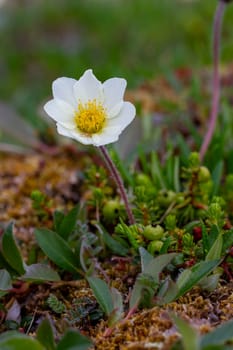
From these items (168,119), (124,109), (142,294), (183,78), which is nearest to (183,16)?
(183,78)

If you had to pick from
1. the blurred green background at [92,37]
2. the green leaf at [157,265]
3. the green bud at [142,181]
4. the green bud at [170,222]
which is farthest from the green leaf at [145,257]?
the blurred green background at [92,37]

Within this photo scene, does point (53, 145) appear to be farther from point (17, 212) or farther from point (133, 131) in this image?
point (17, 212)

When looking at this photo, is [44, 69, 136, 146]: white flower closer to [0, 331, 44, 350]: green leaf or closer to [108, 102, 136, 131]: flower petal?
[108, 102, 136, 131]: flower petal

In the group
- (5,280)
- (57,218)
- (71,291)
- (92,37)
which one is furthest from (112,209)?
(92,37)

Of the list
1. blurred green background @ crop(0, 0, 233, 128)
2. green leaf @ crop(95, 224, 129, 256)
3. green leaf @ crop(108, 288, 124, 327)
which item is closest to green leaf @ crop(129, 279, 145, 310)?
Answer: green leaf @ crop(108, 288, 124, 327)

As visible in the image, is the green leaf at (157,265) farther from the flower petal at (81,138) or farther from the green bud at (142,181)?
the green bud at (142,181)

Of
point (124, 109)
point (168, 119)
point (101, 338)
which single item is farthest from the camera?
point (168, 119)
